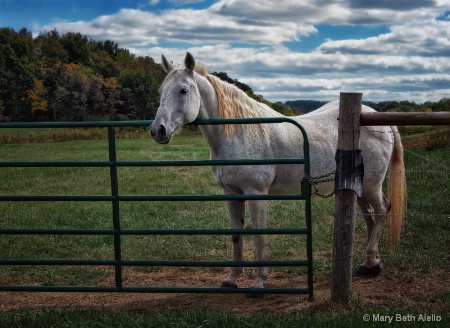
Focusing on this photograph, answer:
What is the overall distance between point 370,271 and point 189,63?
2.95 m

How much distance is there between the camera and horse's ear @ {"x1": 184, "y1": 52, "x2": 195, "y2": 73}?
5.46 metres

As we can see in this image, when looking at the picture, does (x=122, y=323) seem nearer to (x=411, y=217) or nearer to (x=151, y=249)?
(x=151, y=249)

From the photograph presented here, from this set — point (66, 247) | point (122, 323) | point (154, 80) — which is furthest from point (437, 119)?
point (154, 80)

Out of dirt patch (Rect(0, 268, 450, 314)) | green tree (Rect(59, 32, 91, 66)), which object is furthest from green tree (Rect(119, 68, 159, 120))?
dirt patch (Rect(0, 268, 450, 314))

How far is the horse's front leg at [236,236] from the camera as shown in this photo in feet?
19.2

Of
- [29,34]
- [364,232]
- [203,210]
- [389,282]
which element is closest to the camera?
[389,282]

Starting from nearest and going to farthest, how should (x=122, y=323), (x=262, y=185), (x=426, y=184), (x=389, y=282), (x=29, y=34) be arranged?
(x=122, y=323)
(x=262, y=185)
(x=389, y=282)
(x=426, y=184)
(x=29, y=34)

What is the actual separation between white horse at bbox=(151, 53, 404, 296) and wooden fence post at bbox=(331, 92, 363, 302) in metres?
0.80

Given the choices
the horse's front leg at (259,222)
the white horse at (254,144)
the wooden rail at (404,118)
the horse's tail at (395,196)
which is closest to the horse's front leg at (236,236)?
the white horse at (254,144)

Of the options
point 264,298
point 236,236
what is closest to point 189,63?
point 236,236

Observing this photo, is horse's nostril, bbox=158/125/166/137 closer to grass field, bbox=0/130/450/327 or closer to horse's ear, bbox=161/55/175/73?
horse's ear, bbox=161/55/175/73

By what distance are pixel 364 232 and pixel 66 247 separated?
4.23m

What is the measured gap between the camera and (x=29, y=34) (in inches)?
2810

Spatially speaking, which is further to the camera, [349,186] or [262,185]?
[262,185]
